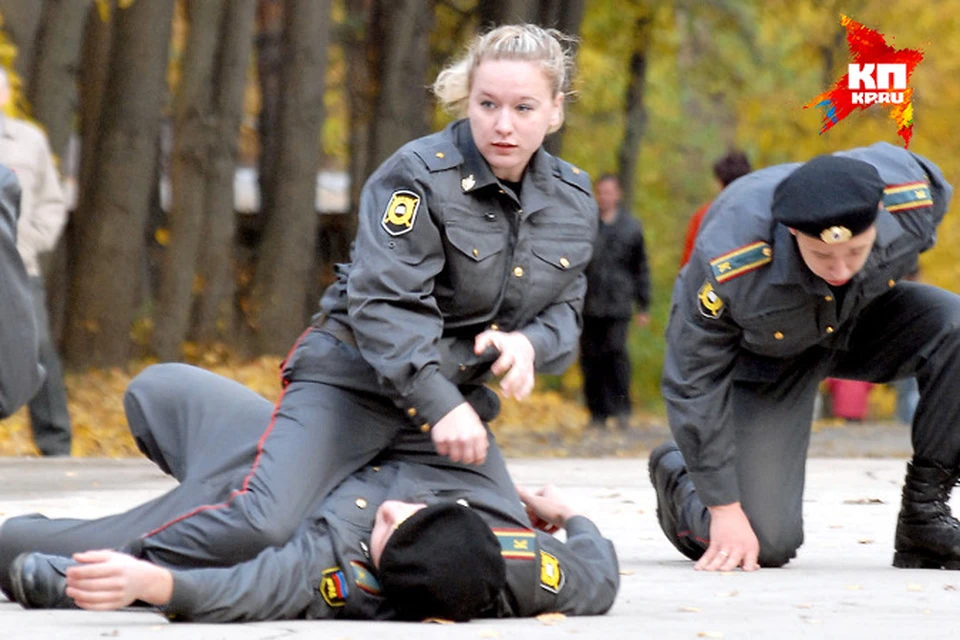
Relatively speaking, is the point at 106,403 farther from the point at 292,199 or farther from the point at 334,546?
the point at 334,546

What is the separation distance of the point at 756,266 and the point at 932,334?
31.9 inches

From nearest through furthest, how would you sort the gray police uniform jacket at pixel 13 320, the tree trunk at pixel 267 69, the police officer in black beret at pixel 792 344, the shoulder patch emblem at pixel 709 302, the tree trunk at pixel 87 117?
the gray police uniform jacket at pixel 13 320 → the police officer in black beret at pixel 792 344 → the shoulder patch emblem at pixel 709 302 → the tree trunk at pixel 87 117 → the tree trunk at pixel 267 69

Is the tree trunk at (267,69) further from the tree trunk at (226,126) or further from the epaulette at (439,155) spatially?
the epaulette at (439,155)

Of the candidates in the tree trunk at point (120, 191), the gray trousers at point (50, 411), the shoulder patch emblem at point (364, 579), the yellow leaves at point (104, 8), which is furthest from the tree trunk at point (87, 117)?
the shoulder patch emblem at point (364, 579)

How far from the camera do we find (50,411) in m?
10.4

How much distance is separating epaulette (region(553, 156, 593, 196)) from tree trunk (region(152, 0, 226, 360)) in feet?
33.1

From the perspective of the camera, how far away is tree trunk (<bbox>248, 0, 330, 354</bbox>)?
16.3 meters

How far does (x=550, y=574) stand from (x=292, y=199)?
473 inches

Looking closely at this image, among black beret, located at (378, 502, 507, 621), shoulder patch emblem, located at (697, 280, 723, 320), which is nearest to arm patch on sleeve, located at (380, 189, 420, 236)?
black beret, located at (378, 502, 507, 621)

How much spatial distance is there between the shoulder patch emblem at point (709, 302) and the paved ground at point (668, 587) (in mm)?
854

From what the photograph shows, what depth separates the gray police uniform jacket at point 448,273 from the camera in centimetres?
516

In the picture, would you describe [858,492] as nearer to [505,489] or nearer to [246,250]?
[505,489]

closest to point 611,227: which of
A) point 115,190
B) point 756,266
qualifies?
point 115,190

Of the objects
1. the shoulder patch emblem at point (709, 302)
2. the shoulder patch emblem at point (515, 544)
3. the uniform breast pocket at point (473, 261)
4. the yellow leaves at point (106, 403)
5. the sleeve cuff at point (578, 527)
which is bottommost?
the yellow leaves at point (106, 403)
